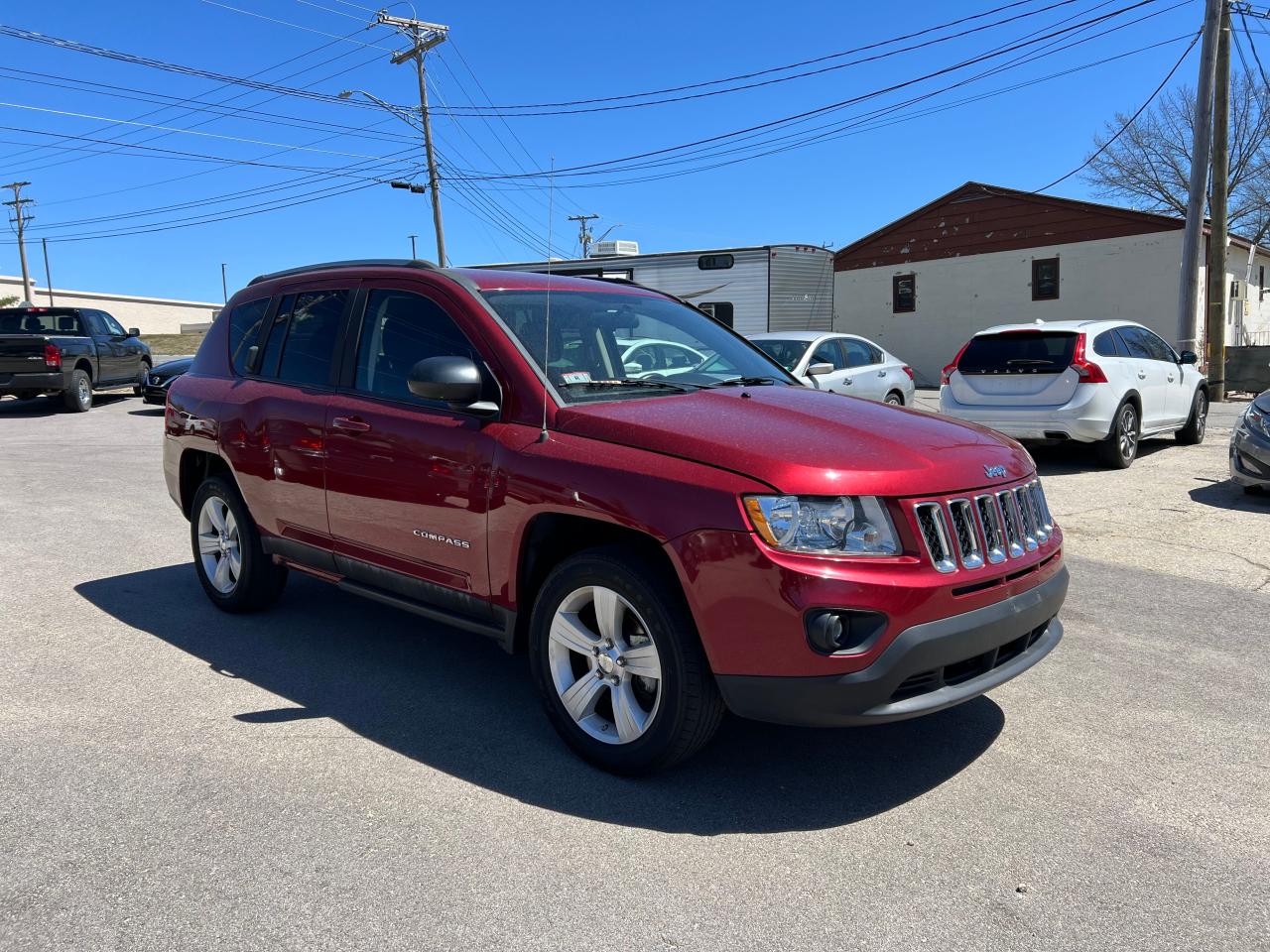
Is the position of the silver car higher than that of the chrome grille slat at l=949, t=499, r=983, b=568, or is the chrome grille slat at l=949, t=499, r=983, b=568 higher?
the chrome grille slat at l=949, t=499, r=983, b=568

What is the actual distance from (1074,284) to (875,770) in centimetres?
2638

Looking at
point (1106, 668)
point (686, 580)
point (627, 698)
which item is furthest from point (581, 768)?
point (1106, 668)

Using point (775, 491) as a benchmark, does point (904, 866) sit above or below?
below

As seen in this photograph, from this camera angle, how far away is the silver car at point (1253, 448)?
26.7ft

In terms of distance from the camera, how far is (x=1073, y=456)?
1151 centimetres

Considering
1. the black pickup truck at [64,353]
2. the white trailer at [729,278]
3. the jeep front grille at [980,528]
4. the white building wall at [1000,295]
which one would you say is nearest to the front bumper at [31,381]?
the black pickup truck at [64,353]

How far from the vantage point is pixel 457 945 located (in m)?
2.54

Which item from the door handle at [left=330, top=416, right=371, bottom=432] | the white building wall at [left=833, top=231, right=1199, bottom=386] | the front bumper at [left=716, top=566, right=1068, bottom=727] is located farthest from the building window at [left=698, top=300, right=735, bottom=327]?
the front bumper at [left=716, top=566, right=1068, bottom=727]

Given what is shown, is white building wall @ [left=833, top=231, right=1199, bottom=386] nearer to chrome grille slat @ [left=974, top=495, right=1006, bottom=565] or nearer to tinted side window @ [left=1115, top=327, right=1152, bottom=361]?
tinted side window @ [left=1115, top=327, right=1152, bottom=361]

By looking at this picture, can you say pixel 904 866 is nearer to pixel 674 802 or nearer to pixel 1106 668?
pixel 674 802

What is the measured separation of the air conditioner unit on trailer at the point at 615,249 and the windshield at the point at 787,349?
985 cm

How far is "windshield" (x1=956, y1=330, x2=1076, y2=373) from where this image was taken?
10.1 metres

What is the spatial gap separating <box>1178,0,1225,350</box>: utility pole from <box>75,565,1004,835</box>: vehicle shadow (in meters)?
15.6

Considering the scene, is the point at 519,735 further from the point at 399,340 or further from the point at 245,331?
the point at 245,331
